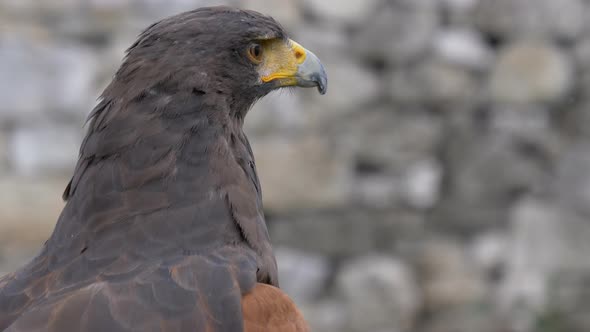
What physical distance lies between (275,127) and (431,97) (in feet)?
2.42

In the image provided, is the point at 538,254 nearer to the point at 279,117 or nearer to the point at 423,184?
the point at 423,184

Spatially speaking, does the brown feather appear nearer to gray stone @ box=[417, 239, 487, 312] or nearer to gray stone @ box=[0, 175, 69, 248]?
gray stone @ box=[0, 175, 69, 248]

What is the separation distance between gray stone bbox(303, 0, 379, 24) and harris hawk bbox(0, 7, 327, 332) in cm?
251

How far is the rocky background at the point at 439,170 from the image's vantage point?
17.7 feet

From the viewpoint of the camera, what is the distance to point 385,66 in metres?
5.52

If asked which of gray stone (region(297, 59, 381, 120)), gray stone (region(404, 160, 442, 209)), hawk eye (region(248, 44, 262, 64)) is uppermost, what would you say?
hawk eye (region(248, 44, 262, 64))

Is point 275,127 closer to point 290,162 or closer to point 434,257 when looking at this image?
point 290,162

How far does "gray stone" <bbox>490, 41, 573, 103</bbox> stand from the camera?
18.0 feet

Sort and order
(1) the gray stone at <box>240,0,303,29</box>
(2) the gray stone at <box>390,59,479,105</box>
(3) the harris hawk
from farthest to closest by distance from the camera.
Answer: (2) the gray stone at <box>390,59,479,105</box>, (1) the gray stone at <box>240,0,303,29</box>, (3) the harris hawk

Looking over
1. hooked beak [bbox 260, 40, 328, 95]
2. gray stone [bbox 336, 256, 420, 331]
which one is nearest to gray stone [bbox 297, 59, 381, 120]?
gray stone [bbox 336, 256, 420, 331]

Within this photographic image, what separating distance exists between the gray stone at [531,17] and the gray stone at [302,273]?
4.29 ft

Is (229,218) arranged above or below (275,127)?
above

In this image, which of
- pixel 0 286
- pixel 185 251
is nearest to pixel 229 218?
pixel 185 251

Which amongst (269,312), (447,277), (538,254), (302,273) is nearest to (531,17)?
(538,254)
